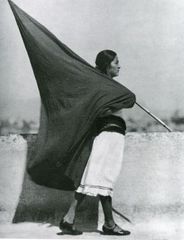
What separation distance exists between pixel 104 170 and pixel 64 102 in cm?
50

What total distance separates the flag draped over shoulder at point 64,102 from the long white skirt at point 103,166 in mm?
50

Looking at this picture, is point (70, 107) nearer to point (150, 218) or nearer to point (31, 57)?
point (31, 57)

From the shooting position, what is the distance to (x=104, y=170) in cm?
300

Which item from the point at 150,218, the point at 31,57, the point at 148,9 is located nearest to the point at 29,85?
the point at 31,57

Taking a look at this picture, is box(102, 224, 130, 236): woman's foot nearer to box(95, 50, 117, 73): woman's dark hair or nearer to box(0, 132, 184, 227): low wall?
box(0, 132, 184, 227): low wall

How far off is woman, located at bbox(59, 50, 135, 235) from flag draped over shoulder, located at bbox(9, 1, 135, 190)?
50mm

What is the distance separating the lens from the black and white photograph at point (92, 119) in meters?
3.03

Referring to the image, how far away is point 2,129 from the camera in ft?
10.8

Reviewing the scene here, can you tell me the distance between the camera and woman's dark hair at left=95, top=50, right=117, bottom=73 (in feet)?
10.4

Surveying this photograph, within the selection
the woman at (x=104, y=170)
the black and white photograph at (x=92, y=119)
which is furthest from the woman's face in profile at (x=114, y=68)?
the woman at (x=104, y=170)

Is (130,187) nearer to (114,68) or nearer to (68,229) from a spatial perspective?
(68,229)

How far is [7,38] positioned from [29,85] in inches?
14.7

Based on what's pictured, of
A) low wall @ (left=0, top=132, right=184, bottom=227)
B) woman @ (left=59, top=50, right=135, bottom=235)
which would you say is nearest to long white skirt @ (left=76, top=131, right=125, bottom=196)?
woman @ (left=59, top=50, right=135, bottom=235)

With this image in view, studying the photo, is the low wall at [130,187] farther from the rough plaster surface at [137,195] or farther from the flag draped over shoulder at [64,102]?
the flag draped over shoulder at [64,102]
